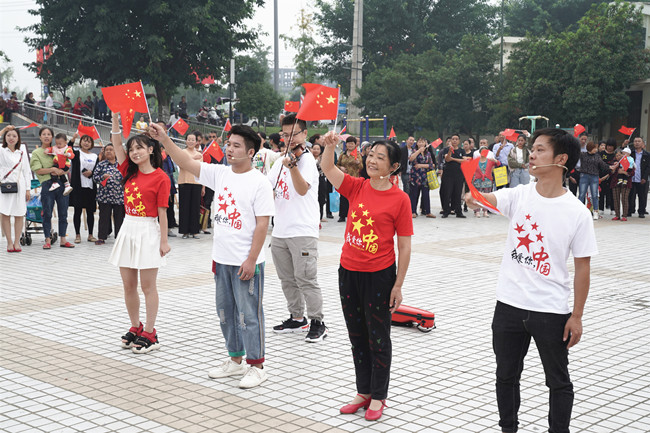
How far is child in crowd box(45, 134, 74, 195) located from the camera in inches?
458

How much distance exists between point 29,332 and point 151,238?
1606mm

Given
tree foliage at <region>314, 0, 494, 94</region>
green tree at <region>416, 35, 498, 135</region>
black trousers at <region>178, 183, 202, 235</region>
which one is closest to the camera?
black trousers at <region>178, 183, 202, 235</region>

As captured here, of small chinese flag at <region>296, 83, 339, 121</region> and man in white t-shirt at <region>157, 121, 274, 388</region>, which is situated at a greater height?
small chinese flag at <region>296, 83, 339, 121</region>

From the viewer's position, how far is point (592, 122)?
33.8 metres

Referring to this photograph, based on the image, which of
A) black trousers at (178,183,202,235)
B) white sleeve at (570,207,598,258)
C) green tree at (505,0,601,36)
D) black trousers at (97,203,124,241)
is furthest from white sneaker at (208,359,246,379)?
green tree at (505,0,601,36)

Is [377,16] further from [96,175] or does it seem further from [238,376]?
[238,376]

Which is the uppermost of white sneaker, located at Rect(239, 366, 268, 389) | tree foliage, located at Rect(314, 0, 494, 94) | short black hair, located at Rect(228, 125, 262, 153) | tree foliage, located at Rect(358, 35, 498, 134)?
tree foliage, located at Rect(314, 0, 494, 94)

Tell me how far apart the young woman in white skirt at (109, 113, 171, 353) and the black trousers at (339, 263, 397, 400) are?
1965 mm

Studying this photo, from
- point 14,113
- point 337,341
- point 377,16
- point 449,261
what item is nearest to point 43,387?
point 337,341

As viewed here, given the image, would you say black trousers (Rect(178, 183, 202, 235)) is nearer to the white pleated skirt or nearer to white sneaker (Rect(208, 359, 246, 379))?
the white pleated skirt

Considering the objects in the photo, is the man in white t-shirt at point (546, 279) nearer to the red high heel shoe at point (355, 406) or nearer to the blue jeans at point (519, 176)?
the red high heel shoe at point (355, 406)

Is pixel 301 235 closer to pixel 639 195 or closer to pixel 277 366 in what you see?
pixel 277 366

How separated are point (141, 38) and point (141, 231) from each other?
96.0 ft

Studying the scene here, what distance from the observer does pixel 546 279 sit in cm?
370
